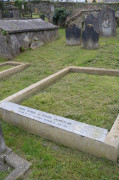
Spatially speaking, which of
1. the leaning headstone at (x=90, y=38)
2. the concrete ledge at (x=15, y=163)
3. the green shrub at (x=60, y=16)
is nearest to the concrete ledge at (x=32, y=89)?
the concrete ledge at (x=15, y=163)

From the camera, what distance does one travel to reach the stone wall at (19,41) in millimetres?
7137

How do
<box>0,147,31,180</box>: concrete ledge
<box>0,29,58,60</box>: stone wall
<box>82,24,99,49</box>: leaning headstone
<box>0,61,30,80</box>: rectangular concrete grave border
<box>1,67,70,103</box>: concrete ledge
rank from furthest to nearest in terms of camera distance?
<box>82,24,99,49</box>: leaning headstone < <box>0,29,58,60</box>: stone wall < <box>0,61,30,80</box>: rectangular concrete grave border < <box>1,67,70,103</box>: concrete ledge < <box>0,147,31,180</box>: concrete ledge

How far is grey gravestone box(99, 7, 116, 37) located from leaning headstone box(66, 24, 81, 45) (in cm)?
209

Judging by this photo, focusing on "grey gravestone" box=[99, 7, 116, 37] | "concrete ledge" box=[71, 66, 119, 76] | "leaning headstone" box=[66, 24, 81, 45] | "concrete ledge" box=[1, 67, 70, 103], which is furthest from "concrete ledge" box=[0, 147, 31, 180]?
"grey gravestone" box=[99, 7, 116, 37]

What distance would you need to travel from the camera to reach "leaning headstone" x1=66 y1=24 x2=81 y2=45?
27.4 feet

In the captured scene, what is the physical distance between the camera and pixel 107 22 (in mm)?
9375

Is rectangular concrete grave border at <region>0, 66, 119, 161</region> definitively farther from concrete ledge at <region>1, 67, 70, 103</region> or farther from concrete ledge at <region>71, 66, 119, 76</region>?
concrete ledge at <region>71, 66, 119, 76</region>

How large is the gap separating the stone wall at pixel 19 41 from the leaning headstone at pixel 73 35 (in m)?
1.41

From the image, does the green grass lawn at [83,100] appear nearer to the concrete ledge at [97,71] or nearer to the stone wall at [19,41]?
the concrete ledge at [97,71]

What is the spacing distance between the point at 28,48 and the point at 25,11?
9416 millimetres

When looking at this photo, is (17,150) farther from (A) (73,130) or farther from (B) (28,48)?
(B) (28,48)

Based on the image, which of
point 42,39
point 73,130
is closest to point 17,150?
point 73,130

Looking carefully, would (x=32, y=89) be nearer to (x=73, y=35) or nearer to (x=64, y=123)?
(x=64, y=123)

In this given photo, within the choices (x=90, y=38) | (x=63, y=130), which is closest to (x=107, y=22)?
(x=90, y=38)
